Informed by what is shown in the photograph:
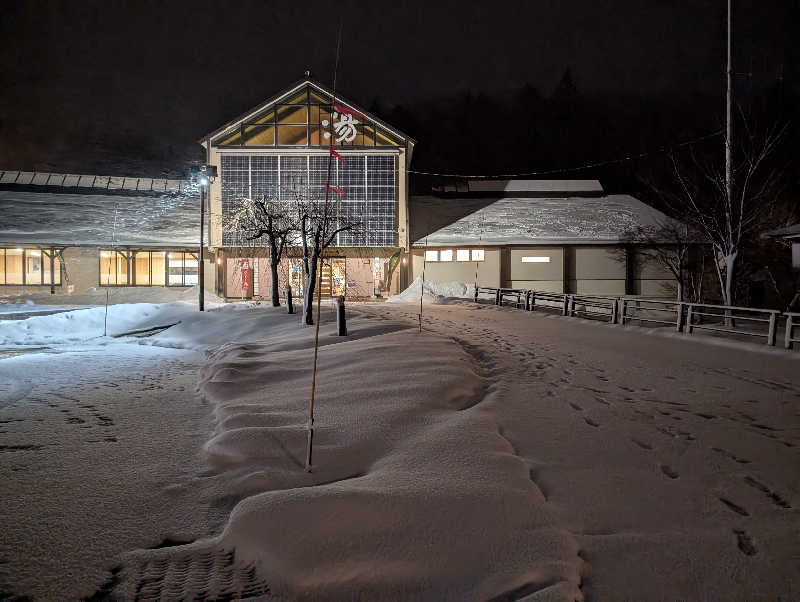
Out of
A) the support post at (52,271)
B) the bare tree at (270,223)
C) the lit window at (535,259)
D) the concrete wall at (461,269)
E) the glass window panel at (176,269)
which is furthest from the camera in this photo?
the concrete wall at (461,269)

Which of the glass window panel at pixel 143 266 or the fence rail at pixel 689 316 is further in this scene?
the glass window panel at pixel 143 266

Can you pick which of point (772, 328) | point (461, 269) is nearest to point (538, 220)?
point (461, 269)

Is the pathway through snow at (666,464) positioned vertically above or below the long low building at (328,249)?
below

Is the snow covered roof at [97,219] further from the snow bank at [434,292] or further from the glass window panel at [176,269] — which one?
the snow bank at [434,292]

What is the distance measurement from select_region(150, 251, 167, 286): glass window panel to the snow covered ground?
2252 cm

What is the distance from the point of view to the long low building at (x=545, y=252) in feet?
98.5

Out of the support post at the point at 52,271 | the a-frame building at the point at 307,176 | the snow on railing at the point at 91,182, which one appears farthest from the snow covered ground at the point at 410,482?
the snow on railing at the point at 91,182

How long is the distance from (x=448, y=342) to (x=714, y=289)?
972 inches

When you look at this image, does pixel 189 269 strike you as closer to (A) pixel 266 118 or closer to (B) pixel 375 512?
(A) pixel 266 118

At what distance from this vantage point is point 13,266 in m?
28.6

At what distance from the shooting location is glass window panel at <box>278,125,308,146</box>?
29.7 meters

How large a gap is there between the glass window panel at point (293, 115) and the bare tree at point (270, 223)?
15.4 ft

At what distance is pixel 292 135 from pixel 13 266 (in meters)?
16.8

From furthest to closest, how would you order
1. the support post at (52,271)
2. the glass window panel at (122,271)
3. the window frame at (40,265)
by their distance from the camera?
1. the glass window panel at (122,271)
2. the window frame at (40,265)
3. the support post at (52,271)
